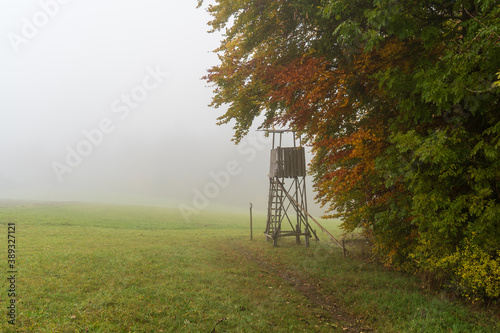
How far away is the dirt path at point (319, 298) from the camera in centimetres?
670

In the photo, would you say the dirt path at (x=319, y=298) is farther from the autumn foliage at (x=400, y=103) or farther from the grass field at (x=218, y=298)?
the autumn foliage at (x=400, y=103)

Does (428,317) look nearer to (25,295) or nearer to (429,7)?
(429,7)

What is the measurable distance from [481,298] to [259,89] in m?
9.48

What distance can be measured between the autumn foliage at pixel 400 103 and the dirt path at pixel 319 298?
8.54ft

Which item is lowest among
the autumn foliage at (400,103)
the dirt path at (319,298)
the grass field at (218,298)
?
the dirt path at (319,298)

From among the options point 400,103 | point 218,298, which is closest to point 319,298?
point 218,298

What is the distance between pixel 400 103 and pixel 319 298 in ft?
20.6

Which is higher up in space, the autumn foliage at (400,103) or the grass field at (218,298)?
the autumn foliage at (400,103)

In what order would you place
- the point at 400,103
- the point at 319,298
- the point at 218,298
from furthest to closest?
1. the point at 319,298
2. the point at 218,298
3. the point at 400,103

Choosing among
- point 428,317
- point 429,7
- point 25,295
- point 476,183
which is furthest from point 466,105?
A: point 25,295

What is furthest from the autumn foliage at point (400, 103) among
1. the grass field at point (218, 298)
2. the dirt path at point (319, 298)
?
the dirt path at point (319, 298)

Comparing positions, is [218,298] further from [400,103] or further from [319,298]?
[400,103]

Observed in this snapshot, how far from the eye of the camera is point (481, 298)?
6.55 metres

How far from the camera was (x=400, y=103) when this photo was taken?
7160mm
